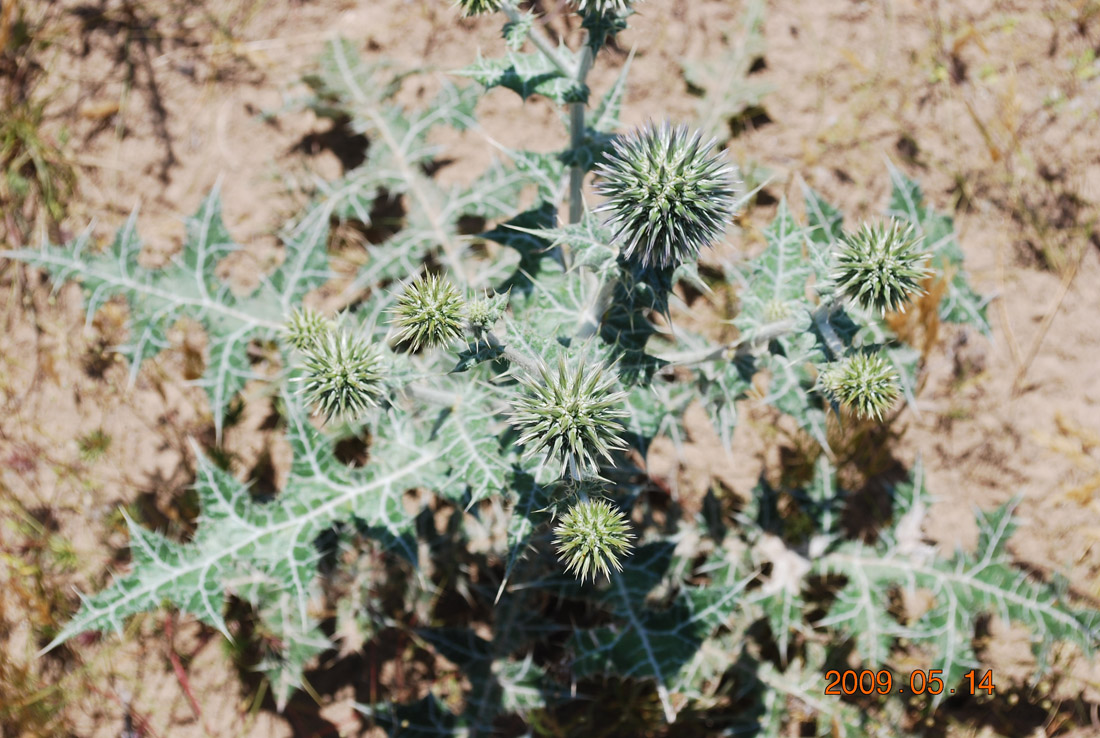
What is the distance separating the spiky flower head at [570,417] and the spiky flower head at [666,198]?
38cm

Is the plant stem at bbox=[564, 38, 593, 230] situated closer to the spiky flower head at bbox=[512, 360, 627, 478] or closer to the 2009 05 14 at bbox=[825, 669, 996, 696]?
the spiky flower head at bbox=[512, 360, 627, 478]

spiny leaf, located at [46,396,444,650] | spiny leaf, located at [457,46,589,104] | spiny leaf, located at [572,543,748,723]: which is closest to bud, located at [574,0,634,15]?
spiny leaf, located at [457,46,589,104]

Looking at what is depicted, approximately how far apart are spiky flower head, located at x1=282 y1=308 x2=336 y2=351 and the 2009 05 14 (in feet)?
9.07

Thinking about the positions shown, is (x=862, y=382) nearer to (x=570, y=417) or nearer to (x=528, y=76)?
(x=570, y=417)

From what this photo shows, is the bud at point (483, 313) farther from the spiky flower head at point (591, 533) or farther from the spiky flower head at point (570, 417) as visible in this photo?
the spiky flower head at point (591, 533)

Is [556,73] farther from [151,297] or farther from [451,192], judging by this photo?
[151,297]

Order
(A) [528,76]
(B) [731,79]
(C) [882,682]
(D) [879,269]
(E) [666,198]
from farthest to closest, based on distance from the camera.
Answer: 1. (B) [731,79]
2. (C) [882,682]
3. (A) [528,76]
4. (D) [879,269]
5. (E) [666,198]

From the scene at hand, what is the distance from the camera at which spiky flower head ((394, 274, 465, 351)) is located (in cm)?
213

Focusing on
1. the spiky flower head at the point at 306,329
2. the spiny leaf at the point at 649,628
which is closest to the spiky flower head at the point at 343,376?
the spiky flower head at the point at 306,329

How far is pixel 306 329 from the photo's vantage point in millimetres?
2631

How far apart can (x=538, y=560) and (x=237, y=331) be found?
1614 millimetres

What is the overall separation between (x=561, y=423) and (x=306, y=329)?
1.09 metres

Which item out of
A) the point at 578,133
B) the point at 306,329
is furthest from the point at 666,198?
the point at 306,329

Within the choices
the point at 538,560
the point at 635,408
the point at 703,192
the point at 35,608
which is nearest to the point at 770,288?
the point at 635,408
